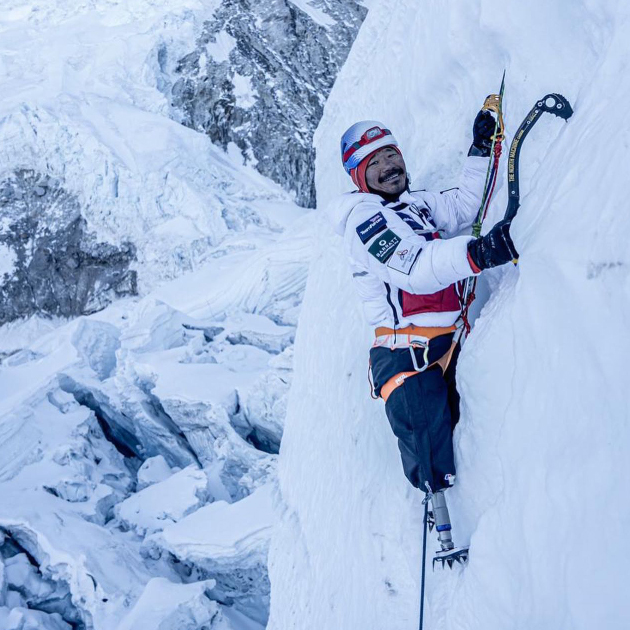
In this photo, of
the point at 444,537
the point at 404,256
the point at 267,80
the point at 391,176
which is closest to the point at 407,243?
the point at 404,256

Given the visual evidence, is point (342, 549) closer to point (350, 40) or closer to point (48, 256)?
point (48, 256)

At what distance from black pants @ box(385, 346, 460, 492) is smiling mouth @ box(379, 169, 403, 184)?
0.60 m

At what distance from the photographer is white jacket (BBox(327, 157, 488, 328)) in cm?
142

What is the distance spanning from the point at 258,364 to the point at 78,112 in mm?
10265

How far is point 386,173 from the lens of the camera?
180 centimetres

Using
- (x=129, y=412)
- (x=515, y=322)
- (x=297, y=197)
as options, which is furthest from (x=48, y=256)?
(x=515, y=322)

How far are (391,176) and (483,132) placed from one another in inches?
12.0

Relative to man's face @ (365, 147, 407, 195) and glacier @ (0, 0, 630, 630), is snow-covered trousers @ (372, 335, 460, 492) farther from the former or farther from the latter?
man's face @ (365, 147, 407, 195)

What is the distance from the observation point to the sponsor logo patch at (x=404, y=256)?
4.80 ft

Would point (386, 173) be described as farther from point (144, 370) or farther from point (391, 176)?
point (144, 370)

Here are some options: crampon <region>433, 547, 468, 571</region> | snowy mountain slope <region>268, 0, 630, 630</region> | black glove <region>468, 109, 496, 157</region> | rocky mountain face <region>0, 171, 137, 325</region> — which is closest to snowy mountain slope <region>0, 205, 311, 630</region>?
snowy mountain slope <region>268, 0, 630, 630</region>

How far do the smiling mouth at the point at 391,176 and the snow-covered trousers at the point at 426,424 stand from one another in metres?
0.53

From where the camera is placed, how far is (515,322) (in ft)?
4.25

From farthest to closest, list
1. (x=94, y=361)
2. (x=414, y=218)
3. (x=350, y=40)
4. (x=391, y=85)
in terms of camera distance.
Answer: (x=350, y=40)
(x=94, y=361)
(x=391, y=85)
(x=414, y=218)
